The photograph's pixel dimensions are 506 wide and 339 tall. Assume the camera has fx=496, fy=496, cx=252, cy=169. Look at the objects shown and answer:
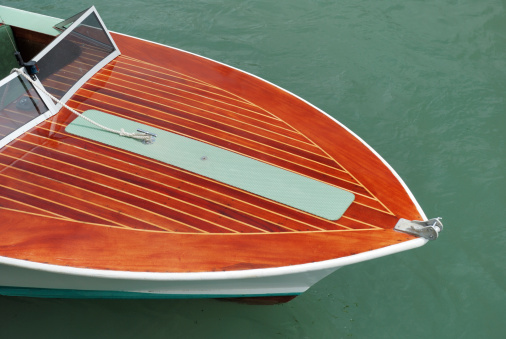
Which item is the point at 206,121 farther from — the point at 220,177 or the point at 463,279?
the point at 463,279

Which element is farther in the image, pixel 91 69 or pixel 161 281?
pixel 91 69

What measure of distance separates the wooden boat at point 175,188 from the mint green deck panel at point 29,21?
0.46m

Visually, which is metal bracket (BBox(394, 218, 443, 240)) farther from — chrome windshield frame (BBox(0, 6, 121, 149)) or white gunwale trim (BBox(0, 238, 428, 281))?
chrome windshield frame (BBox(0, 6, 121, 149))

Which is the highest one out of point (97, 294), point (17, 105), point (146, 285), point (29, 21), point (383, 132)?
point (383, 132)

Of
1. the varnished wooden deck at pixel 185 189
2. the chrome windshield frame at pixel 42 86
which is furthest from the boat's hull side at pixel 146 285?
the chrome windshield frame at pixel 42 86

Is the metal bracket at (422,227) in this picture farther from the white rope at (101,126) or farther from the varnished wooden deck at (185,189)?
the white rope at (101,126)

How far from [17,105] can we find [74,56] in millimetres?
722

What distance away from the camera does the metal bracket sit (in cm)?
315

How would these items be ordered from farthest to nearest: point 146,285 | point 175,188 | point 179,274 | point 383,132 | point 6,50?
point 383,132
point 6,50
point 175,188
point 146,285
point 179,274

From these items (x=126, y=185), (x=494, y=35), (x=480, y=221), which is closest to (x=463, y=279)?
(x=480, y=221)

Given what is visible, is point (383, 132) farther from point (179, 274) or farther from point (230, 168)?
point (179, 274)

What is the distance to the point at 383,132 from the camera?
18.1ft

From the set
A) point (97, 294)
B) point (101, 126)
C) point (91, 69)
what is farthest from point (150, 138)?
point (97, 294)

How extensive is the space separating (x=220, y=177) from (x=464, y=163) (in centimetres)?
295
